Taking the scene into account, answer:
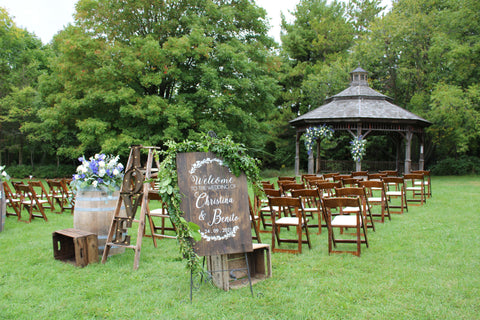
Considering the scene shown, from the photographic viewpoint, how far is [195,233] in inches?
161

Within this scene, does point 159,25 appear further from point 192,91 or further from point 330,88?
point 330,88

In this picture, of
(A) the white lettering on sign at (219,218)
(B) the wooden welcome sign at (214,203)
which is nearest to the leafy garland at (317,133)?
(B) the wooden welcome sign at (214,203)

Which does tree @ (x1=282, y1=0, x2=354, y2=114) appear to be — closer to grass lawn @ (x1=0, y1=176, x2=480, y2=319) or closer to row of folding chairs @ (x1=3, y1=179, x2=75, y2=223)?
row of folding chairs @ (x1=3, y1=179, x2=75, y2=223)

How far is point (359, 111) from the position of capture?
65.3 feet

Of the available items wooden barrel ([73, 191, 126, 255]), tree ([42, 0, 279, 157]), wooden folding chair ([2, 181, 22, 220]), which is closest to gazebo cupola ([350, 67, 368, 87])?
tree ([42, 0, 279, 157])

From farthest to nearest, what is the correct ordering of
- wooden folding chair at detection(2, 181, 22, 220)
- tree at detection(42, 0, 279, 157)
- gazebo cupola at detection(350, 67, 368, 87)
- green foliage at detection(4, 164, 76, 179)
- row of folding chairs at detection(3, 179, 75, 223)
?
green foliage at detection(4, 164, 76, 179), gazebo cupola at detection(350, 67, 368, 87), tree at detection(42, 0, 279, 157), wooden folding chair at detection(2, 181, 22, 220), row of folding chairs at detection(3, 179, 75, 223)

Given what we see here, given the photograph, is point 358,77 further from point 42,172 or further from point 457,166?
point 42,172

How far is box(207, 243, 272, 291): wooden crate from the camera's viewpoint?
14.4ft

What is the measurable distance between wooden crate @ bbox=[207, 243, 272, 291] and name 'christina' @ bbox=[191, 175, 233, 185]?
32.2 inches

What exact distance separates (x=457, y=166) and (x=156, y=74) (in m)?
19.7

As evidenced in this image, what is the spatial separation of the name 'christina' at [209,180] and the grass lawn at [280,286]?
45.7 inches

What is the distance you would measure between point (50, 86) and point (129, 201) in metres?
19.2

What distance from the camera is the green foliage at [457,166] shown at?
25.1m

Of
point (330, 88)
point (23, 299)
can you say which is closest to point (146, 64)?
point (330, 88)
